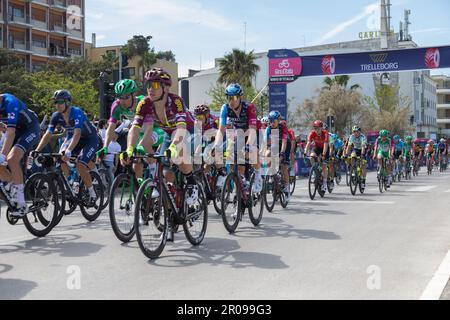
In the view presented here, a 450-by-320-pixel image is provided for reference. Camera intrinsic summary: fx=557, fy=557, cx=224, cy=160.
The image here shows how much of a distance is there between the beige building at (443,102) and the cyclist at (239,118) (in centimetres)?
12583

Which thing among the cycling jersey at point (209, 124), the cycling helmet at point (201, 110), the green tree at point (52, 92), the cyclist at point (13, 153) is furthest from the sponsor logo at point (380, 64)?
the green tree at point (52, 92)

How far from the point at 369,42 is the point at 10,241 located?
92184 millimetres

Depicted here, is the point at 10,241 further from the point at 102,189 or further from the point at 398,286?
the point at 398,286

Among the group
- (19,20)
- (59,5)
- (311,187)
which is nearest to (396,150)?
(311,187)

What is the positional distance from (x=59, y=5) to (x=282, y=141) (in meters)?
63.2

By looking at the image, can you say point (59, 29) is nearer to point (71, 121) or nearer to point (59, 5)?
point (59, 5)

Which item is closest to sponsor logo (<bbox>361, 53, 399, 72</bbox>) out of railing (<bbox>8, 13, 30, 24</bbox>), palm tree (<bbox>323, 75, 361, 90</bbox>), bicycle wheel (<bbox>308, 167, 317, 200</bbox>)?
bicycle wheel (<bbox>308, 167, 317, 200</bbox>)

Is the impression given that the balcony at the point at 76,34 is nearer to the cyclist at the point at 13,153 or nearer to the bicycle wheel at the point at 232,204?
the cyclist at the point at 13,153

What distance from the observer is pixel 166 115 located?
22.1ft

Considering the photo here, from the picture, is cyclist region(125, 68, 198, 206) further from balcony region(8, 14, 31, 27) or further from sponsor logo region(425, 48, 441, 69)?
balcony region(8, 14, 31, 27)

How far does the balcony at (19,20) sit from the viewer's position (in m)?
59.7

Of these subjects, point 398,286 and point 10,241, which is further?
point 10,241

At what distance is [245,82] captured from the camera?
5544 cm

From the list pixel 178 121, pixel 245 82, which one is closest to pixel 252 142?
pixel 178 121
